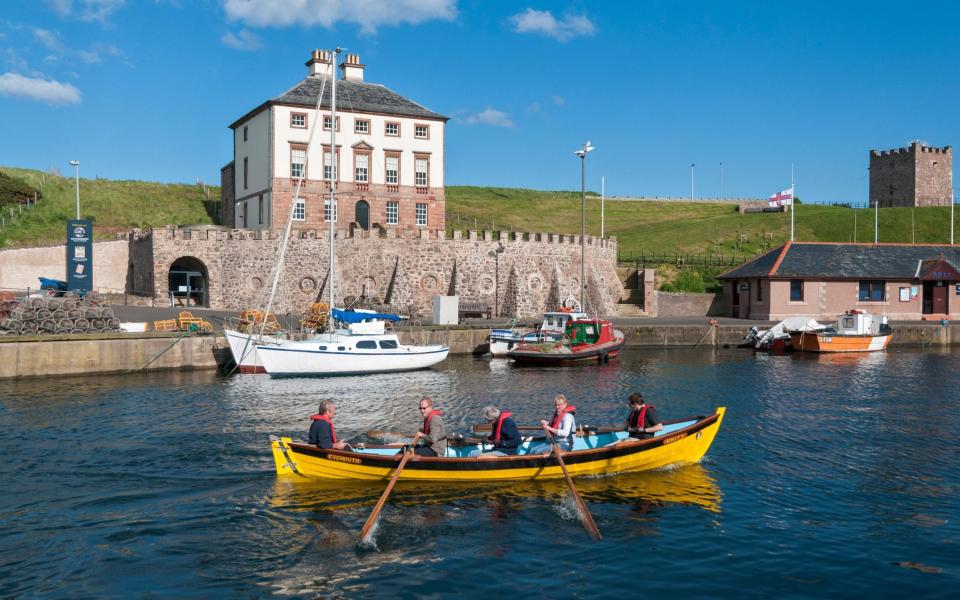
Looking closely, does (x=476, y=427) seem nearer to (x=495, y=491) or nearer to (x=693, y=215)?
(x=495, y=491)

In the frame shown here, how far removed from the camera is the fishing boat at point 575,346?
3750 centimetres

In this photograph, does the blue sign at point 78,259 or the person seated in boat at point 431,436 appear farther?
the blue sign at point 78,259

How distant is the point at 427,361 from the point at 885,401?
57.4 ft

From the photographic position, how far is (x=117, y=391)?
2764 centimetres

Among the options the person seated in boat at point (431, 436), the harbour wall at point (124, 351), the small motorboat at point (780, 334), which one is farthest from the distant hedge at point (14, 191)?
the person seated in boat at point (431, 436)

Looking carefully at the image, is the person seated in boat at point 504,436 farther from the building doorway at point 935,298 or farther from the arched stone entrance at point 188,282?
the building doorway at point 935,298

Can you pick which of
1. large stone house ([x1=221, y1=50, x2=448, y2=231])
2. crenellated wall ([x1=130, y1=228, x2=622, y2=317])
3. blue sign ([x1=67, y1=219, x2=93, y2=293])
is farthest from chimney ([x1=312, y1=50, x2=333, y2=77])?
blue sign ([x1=67, y1=219, x2=93, y2=293])

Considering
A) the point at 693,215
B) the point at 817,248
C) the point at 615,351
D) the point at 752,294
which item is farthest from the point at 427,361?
the point at 693,215

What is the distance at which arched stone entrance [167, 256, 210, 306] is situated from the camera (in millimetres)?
50062

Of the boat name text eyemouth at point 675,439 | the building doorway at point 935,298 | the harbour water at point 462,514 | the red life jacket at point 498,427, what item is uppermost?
the building doorway at point 935,298

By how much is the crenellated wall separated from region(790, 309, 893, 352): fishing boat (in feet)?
42.9

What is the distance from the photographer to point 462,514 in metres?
15.0

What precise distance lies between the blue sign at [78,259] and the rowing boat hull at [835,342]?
36.8m

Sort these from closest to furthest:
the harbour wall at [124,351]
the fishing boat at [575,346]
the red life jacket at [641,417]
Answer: the red life jacket at [641,417] < the harbour wall at [124,351] < the fishing boat at [575,346]
